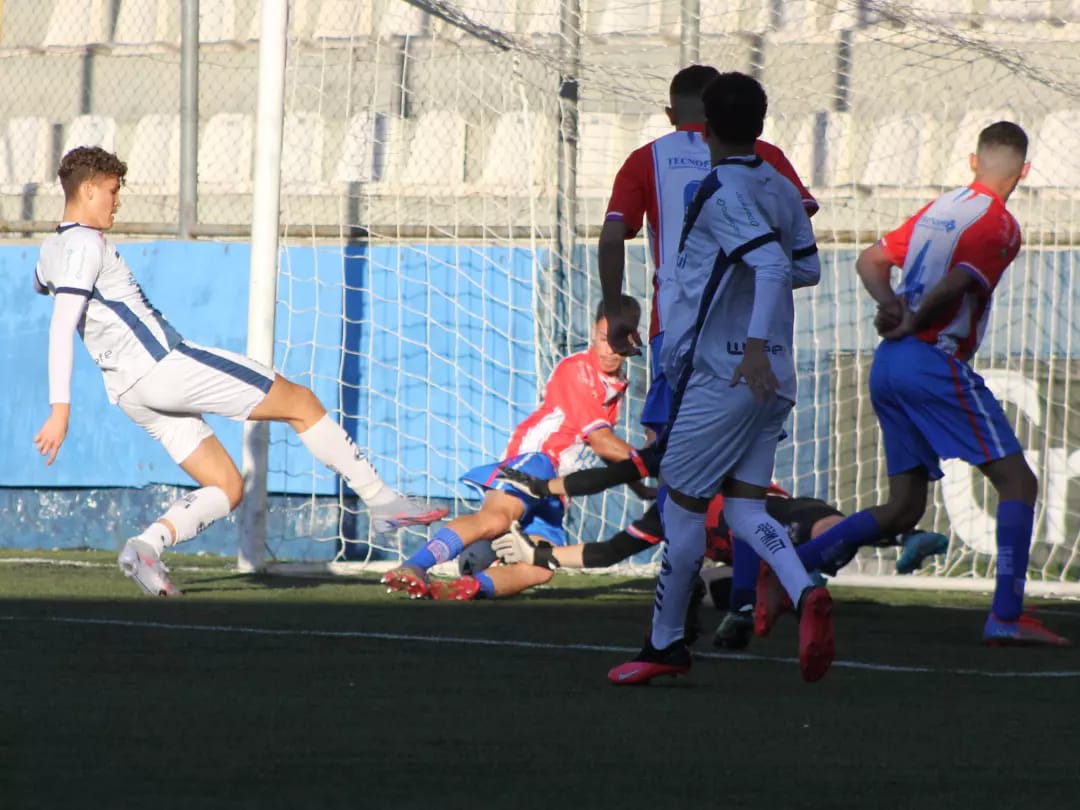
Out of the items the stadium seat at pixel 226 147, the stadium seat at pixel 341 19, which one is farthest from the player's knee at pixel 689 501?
the stadium seat at pixel 226 147

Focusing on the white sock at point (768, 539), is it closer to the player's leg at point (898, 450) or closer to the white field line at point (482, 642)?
the white field line at point (482, 642)

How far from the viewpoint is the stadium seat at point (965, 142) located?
1106 centimetres

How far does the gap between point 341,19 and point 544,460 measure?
17.6 feet

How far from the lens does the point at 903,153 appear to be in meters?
11.0

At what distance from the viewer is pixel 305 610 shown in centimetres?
701

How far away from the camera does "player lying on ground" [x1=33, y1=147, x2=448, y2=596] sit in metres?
7.25

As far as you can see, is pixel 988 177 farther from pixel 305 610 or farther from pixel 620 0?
pixel 620 0

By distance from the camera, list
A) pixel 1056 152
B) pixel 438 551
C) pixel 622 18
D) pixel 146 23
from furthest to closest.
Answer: pixel 146 23, pixel 622 18, pixel 1056 152, pixel 438 551

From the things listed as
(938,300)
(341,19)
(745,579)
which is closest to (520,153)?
(341,19)

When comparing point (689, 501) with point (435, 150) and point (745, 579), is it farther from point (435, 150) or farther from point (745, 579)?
point (435, 150)

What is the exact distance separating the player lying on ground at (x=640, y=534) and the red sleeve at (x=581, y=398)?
11.3 inches

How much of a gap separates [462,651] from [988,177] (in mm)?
2638

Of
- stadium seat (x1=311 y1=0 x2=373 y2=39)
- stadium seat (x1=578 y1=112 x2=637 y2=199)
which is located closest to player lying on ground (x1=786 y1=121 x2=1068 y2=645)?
stadium seat (x1=578 y1=112 x2=637 y2=199)

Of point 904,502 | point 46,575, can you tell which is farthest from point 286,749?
point 46,575
